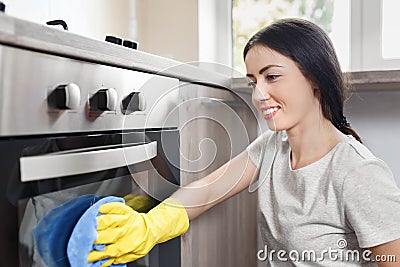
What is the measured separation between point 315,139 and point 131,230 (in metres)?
0.52

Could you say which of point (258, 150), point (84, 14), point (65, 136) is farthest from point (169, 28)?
point (65, 136)

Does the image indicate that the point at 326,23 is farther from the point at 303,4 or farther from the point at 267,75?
the point at 267,75

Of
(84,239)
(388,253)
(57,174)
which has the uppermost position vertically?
(57,174)

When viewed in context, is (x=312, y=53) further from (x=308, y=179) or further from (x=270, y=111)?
(x=308, y=179)

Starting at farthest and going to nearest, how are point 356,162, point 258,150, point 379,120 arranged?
point 379,120 → point 258,150 → point 356,162

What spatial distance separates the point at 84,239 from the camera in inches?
30.5

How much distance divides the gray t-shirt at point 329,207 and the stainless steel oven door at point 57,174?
356mm

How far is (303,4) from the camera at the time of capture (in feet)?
6.60

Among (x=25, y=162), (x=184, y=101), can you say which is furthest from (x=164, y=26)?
(x=25, y=162)

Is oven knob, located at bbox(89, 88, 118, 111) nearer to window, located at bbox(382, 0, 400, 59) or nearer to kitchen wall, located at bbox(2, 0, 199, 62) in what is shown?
kitchen wall, located at bbox(2, 0, 199, 62)

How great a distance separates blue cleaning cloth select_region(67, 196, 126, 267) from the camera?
2.49 ft

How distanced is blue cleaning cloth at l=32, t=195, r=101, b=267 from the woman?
25cm

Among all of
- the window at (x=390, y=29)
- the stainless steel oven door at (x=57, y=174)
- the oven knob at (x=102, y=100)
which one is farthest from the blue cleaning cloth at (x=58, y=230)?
the window at (x=390, y=29)

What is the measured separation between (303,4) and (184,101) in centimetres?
102
